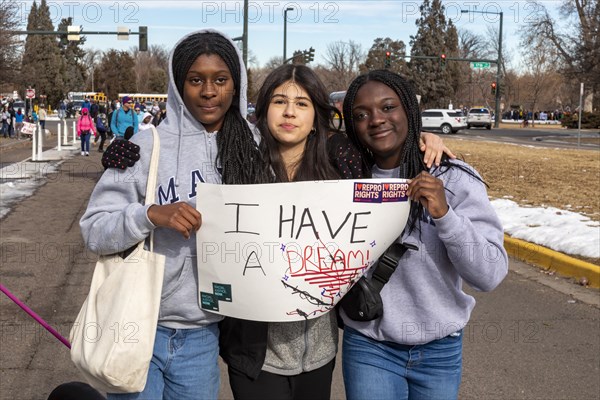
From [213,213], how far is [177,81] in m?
0.52

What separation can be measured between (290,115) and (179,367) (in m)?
1.00

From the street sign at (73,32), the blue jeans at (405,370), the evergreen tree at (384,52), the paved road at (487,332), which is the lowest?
the paved road at (487,332)

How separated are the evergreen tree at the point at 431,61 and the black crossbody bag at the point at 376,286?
3138 inches

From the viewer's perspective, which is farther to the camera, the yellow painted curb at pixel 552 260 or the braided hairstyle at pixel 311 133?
the yellow painted curb at pixel 552 260

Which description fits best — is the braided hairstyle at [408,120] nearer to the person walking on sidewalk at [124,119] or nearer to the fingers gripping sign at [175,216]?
the fingers gripping sign at [175,216]

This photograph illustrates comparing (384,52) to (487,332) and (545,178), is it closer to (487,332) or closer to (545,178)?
(545,178)

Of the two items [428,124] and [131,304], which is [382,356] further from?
[428,124]

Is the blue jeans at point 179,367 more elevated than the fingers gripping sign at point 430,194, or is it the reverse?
the fingers gripping sign at point 430,194

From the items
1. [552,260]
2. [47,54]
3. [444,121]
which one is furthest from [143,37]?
[47,54]

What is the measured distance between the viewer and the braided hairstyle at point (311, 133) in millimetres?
2744

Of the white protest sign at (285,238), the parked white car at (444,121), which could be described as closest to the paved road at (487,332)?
the white protest sign at (285,238)

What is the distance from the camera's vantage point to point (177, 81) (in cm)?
264

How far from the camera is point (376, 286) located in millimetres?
2596

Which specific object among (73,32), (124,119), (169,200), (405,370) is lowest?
(405,370)
